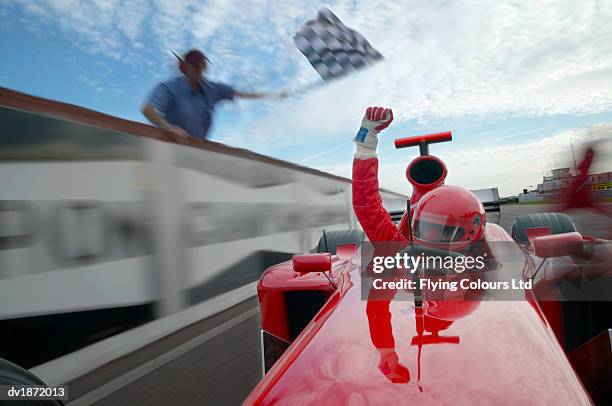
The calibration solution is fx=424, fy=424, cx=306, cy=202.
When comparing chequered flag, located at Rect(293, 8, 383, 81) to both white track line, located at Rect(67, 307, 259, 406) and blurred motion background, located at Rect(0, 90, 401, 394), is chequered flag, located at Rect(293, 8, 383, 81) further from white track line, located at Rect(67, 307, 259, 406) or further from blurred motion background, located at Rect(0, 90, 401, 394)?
white track line, located at Rect(67, 307, 259, 406)

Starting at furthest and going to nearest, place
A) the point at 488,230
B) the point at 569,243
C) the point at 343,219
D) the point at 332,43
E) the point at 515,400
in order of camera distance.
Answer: the point at 343,219, the point at 332,43, the point at 488,230, the point at 569,243, the point at 515,400

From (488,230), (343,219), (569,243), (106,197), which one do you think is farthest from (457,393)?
(343,219)

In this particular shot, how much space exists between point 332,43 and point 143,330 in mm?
3667

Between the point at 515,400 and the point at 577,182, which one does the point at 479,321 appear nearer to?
the point at 515,400

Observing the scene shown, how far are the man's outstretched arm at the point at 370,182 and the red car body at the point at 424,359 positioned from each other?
929mm

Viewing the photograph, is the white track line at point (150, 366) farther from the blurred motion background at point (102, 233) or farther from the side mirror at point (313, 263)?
the side mirror at point (313, 263)

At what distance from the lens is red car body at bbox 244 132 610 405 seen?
3.94 ft

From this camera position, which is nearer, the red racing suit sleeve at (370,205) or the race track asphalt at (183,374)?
the race track asphalt at (183,374)

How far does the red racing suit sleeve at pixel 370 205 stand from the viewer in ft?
9.61

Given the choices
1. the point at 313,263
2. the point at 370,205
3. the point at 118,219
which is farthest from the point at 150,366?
the point at 370,205

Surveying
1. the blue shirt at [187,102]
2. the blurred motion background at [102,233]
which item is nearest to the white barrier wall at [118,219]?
the blurred motion background at [102,233]

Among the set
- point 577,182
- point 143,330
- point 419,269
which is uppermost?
point 577,182

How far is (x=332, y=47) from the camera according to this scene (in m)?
4.95

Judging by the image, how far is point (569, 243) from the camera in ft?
6.63
